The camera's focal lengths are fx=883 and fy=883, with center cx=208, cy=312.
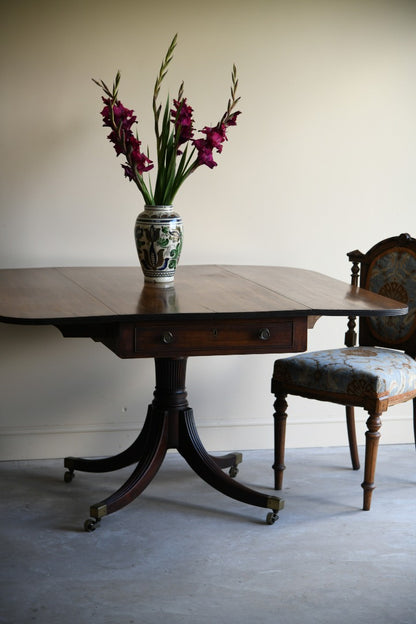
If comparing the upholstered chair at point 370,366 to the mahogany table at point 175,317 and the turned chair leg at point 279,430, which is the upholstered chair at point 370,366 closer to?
the turned chair leg at point 279,430

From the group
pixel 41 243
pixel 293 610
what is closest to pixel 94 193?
pixel 41 243

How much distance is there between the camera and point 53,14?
336cm

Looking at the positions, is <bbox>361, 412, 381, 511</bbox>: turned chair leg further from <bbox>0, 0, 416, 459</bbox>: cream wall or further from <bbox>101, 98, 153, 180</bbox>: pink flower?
<bbox>101, 98, 153, 180</bbox>: pink flower

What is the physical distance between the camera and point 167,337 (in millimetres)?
2588

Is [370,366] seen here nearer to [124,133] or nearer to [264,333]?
[264,333]

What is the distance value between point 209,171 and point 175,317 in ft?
3.99

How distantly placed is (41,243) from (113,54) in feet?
2.58

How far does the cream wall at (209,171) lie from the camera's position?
11.2 ft

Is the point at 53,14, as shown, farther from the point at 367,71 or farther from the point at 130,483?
the point at 130,483

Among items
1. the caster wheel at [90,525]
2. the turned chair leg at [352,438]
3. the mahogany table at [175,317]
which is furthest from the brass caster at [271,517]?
the turned chair leg at [352,438]

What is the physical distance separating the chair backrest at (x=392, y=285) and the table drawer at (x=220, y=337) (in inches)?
29.7

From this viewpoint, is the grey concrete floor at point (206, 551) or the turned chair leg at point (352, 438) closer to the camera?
the grey concrete floor at point (206, 551)

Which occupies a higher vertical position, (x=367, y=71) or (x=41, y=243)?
(x=367, y=71)

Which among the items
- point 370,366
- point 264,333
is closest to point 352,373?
point 370,366
